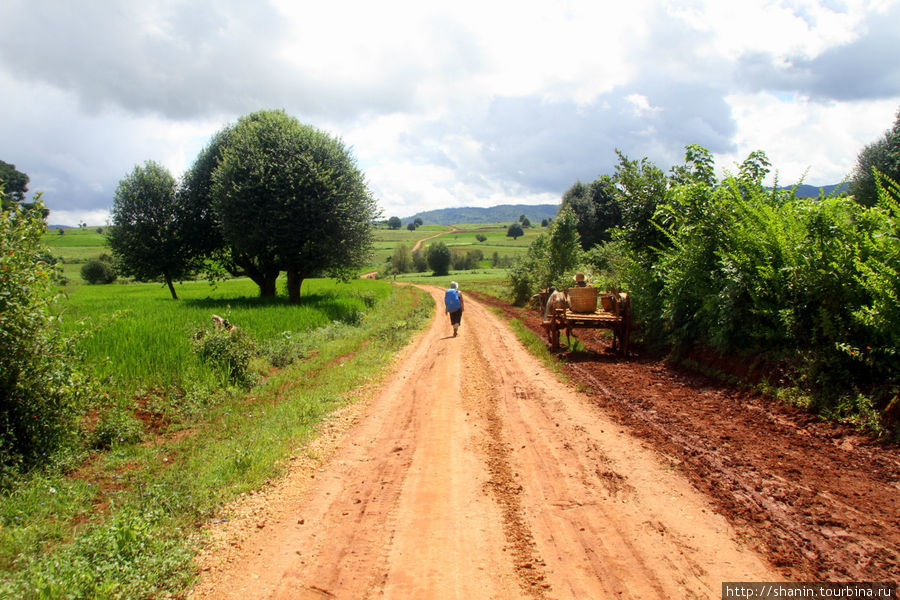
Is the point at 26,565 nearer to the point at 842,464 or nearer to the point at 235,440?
the point at 235,440

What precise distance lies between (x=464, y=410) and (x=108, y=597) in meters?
5.08

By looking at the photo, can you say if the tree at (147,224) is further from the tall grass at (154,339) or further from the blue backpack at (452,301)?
the blue backpack at (452,301)

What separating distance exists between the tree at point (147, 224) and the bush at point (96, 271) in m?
29.6

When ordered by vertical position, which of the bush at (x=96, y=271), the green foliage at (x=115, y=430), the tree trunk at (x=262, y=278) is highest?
the bush at (x=96, y=271)

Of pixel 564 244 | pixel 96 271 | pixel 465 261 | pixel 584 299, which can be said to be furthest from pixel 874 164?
pixel 465 261

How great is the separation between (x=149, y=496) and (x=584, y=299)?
32.4ft

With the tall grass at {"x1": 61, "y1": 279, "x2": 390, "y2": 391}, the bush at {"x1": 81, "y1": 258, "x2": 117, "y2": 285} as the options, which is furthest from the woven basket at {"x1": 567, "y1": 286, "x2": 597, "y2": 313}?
the bush at {"x1": 81, "y1": 258, "x2": 117, "y2": 285}

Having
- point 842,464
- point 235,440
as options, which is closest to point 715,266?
point 842,464

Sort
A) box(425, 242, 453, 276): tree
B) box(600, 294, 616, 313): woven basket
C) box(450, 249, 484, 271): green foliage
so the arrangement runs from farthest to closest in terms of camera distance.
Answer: box(450, 249, 484, 271): green foliage
box(425, 242, 453, 276): tree
box(600, 294, 616, 313): woven basket

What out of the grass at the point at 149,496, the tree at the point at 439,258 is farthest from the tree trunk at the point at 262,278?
the tree at the point at 439,258

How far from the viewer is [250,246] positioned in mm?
22000

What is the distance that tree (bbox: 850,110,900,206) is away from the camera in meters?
26.5

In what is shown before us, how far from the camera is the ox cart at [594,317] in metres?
11.7

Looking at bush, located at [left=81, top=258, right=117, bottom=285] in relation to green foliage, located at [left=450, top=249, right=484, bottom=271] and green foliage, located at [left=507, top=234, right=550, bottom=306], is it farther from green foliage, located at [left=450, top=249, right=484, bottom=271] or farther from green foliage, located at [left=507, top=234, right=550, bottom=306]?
green foliage, located at [left=450, top=249, right=484, bottom=271]
